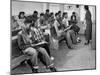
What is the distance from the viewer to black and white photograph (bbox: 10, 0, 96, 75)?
7.02 feet

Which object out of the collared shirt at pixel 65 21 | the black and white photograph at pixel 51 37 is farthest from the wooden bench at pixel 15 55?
the collared shirt at pixel 65 21

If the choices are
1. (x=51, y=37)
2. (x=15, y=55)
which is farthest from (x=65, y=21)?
(x=15, y=55)

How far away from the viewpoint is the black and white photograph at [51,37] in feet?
7.02

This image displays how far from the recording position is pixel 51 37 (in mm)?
2295

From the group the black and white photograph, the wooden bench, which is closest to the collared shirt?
the black and white photograph

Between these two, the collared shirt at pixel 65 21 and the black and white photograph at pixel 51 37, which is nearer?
the black and white photograph at pixel 51 37

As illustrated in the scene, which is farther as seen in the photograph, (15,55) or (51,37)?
(51,37)

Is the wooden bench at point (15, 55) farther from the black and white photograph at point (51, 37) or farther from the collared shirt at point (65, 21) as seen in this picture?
the collared shirt at point (65, 21)

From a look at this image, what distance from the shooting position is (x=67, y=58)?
92.7 inches

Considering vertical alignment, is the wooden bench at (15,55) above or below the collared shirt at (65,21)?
below

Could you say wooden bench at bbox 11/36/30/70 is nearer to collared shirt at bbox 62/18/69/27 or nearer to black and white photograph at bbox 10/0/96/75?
black and white photograph at bbox 10/0/96/75

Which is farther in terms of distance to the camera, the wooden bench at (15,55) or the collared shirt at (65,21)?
the collared shirt at (65,21)

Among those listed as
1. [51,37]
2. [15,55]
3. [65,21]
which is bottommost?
[15,55]

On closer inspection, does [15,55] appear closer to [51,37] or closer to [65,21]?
[51,37]
